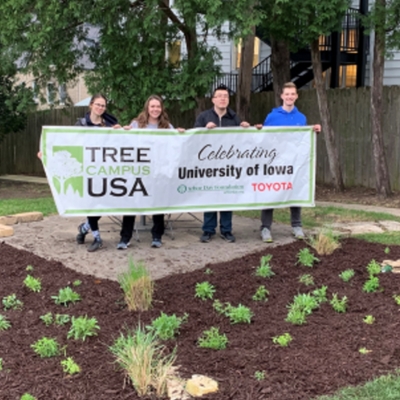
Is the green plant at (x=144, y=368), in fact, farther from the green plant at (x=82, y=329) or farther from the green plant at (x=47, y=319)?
the green plant at (x=47, y=319)

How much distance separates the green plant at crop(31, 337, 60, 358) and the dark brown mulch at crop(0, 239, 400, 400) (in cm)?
5

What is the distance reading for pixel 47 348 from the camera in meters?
3.65

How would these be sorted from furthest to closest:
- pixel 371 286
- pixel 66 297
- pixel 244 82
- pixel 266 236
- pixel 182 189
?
pixel 244 82 → pixel 266 236 → pixel 182 189 → pixel 371 286 → pixel 66 297

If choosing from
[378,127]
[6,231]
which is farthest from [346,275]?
[378,127]

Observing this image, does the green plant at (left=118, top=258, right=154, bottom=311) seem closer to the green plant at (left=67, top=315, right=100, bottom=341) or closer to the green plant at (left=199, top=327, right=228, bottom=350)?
the green plant at (left=67, top=315, right=100, bottom=341)

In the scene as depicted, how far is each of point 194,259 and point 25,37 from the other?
20.9ft

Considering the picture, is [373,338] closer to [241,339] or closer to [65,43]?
[241,339]

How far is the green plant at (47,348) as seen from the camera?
3648 millimetres

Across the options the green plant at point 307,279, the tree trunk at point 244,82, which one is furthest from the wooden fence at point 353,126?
the green plant at point 307,279

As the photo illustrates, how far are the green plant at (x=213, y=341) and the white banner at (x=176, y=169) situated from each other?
2691 mm

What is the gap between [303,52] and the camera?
16.0 m

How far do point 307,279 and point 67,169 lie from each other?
2.79m

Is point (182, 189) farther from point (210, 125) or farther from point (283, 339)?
point (283, 339)

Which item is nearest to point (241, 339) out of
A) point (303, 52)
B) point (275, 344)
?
point (275, 344)
